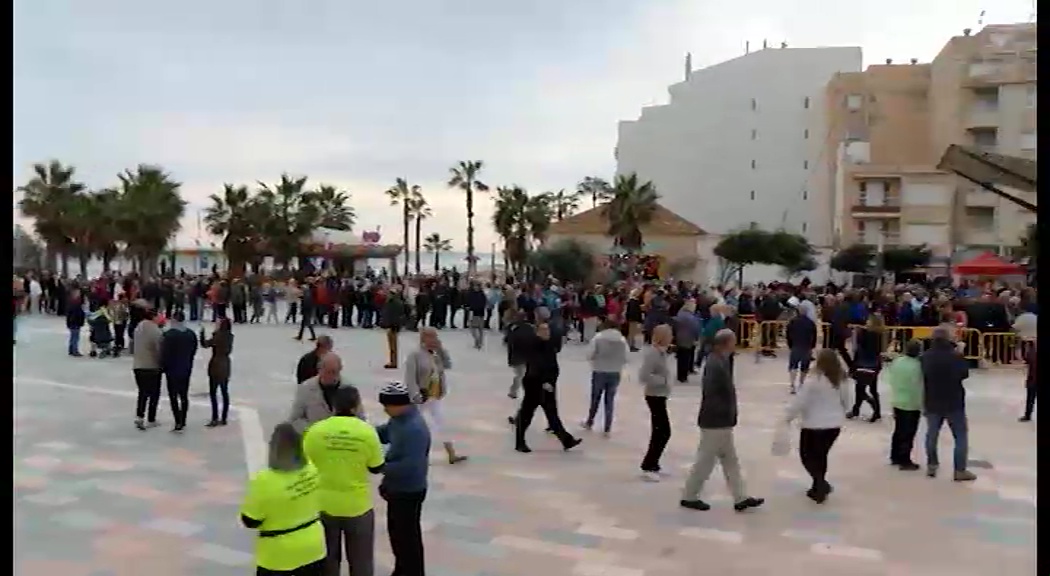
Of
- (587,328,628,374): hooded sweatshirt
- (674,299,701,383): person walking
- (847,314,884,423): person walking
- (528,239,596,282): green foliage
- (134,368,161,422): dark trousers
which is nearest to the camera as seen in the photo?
(587,328,628,374): hooded sweatshirt

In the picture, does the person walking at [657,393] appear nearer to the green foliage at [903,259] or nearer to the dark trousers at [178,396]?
the dark trousers at [178,396]

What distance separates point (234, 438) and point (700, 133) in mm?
65395

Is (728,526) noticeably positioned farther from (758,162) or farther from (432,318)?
(758,162)

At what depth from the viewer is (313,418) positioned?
7.30 m

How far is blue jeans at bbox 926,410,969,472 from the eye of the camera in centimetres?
921

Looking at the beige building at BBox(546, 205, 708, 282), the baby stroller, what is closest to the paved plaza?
the baby stroller

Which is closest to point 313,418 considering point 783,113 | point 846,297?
point 846,297

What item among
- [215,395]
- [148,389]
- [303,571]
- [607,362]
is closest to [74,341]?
[148,389]

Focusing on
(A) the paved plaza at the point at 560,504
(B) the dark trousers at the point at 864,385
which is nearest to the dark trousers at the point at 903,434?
(A) the paved plaza at the point at 560,504

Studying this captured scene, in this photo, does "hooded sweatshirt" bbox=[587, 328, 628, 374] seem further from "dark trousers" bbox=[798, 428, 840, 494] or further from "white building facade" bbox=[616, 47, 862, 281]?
"white building facade" bbox=[616, 47, 862, 281]

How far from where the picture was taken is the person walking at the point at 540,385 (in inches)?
412

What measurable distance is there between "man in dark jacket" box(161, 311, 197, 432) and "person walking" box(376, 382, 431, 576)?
5988 mm

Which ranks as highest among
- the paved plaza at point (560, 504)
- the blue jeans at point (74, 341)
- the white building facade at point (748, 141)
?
the white building facade at point (748, 141)

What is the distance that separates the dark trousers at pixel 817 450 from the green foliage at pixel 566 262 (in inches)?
1372
